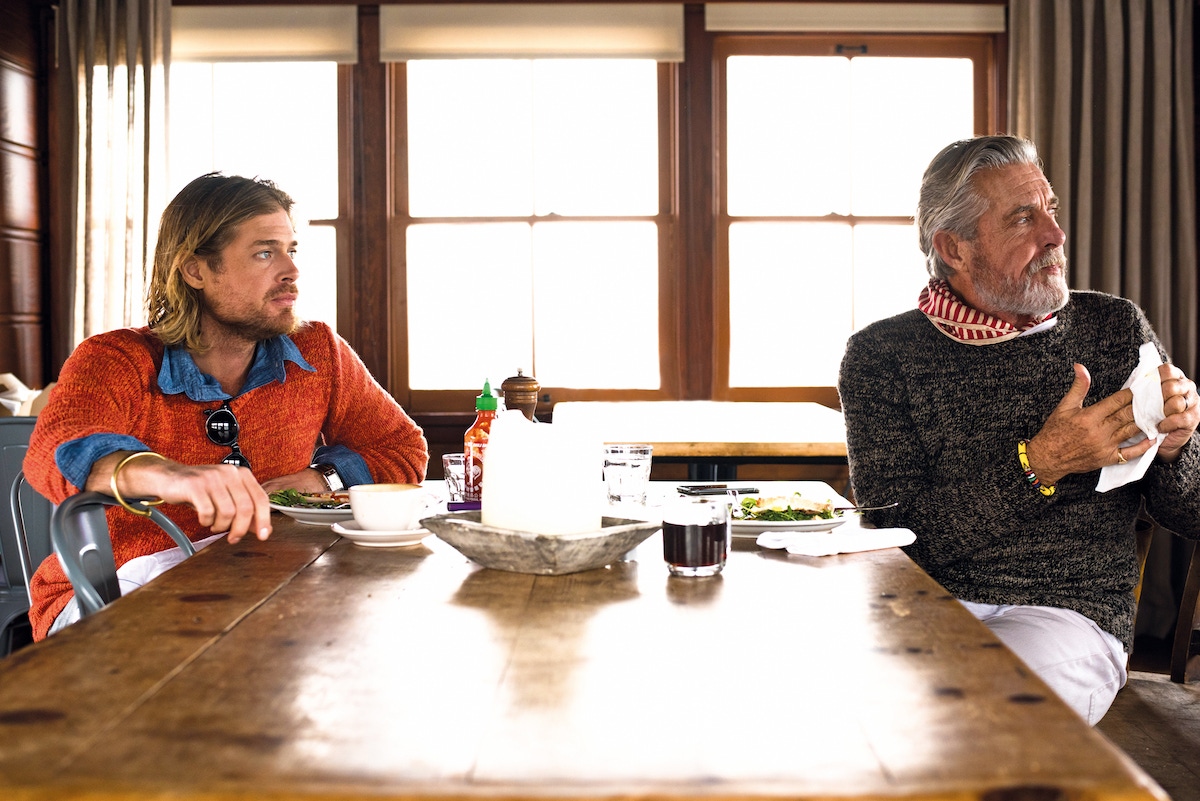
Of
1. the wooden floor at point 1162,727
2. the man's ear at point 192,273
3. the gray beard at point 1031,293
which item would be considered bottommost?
the wooden floor at point 1162,727

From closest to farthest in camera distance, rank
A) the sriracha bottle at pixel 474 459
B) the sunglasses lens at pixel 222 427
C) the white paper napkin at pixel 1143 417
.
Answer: the white paper napkin at pixel 1143 417 < the sriracha bottle at pixel 474 459 < the sunglasses lens at pixel 222 427

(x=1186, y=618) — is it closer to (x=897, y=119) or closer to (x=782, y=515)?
(x=782, y=515)

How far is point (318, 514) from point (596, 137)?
3.00 m

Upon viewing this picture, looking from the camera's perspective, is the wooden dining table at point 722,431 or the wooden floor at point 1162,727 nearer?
the wooden floor at point 1162,727

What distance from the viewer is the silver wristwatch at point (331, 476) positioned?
1.93 metres

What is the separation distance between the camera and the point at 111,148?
4160mm

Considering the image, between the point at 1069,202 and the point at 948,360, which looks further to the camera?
the point at 1069,202

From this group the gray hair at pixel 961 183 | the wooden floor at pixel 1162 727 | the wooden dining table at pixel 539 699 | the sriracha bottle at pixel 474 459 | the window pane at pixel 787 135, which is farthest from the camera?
the window pane at pixel 787 135

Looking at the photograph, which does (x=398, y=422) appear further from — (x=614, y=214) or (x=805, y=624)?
(x=614, y=214)

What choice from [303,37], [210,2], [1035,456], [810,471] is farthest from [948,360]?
[210,2]

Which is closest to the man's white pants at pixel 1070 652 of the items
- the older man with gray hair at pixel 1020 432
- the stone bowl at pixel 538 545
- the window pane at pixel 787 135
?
the older man with gray hair at pixel 1020 432

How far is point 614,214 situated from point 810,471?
49.6 inches

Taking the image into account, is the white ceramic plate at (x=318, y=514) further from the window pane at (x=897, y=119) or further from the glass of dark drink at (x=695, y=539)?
the window pane at (x=897, y=119)

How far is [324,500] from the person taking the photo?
1.68m
